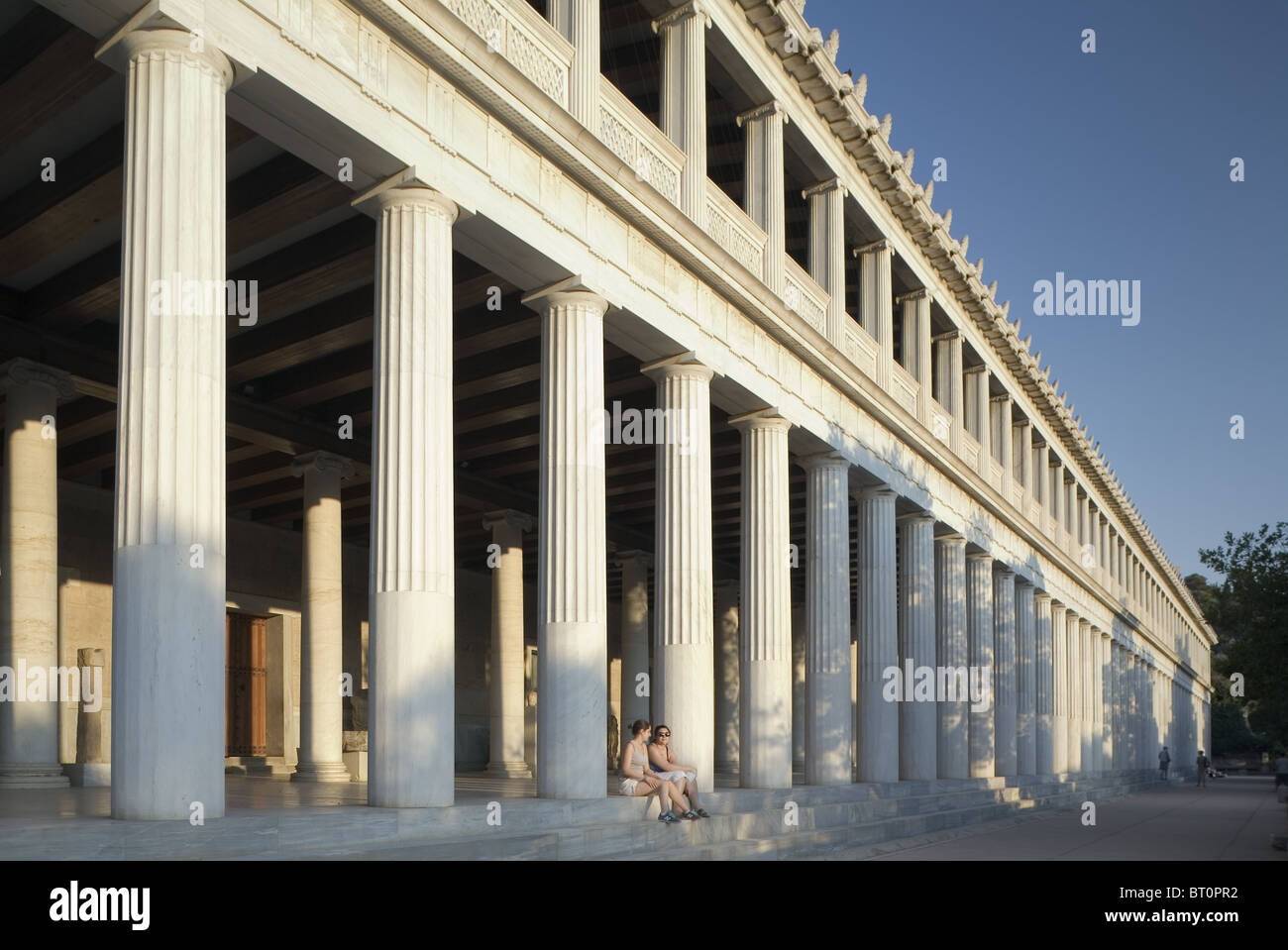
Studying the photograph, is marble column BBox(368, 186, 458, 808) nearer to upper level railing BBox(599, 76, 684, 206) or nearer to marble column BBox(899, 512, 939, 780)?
upper level railing BBox(599, 76, 684, 206)

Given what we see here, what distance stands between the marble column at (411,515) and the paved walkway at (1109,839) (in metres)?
8.75

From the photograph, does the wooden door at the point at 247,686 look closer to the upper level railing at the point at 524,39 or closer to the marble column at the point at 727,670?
the marble column at the point at 727,670

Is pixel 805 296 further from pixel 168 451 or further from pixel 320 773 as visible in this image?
pixel 168 451

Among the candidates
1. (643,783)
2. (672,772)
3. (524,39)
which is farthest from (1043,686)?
(524,39)

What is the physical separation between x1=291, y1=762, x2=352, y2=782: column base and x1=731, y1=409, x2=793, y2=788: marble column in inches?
308

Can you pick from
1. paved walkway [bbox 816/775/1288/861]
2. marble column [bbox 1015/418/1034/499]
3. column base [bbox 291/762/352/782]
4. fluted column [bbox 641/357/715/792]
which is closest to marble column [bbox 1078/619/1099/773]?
marble column [bbox 1015/418/1034/499]

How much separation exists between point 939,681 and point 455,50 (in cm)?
2423

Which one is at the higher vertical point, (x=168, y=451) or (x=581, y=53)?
(x=581, y=53)

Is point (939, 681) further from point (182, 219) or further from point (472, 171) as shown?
point (182, 219)

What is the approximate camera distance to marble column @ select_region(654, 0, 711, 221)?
812 inches

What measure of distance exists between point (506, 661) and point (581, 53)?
18032 mm

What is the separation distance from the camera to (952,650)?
3522cm

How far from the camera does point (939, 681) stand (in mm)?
34250
